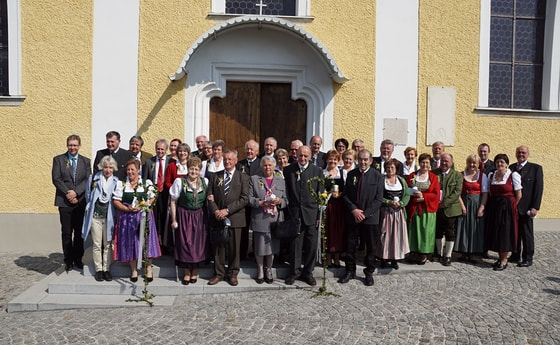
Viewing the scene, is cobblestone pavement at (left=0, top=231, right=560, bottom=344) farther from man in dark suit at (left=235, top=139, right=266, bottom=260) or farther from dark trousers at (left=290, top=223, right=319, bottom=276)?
man in dark suit at (left=235, top=139, right=266, bottom=260)

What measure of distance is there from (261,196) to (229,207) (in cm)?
42

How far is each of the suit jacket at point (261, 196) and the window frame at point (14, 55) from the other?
4.82 metres

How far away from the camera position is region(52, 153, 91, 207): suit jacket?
20.3 feet

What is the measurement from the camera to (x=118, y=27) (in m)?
7.84

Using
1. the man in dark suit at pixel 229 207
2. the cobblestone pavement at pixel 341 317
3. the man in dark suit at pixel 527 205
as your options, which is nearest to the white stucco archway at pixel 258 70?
the man in dark suit at pixel 229 207

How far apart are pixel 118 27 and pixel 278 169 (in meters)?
4.10

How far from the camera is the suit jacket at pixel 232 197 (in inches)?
221

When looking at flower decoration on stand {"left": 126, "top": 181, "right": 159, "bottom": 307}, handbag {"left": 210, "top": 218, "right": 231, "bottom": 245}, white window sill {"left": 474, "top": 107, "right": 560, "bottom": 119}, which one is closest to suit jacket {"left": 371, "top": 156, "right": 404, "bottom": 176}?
handbag {"left": 210, "top": 218, "right": 231, "bottom": 245}

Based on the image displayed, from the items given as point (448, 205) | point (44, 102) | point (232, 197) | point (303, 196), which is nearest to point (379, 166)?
point (448, 205)

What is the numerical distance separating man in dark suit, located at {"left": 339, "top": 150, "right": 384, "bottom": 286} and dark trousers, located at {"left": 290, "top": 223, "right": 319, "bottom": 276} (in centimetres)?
46

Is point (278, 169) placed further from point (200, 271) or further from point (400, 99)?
point (400, 99)

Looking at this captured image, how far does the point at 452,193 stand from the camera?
21.5 feet

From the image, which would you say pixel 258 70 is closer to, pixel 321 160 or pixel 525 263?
pixel 321 160

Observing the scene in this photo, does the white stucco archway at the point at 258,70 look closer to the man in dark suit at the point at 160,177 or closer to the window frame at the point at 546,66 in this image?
the man in dark suit at the point at 160,177
